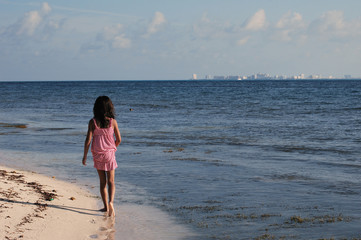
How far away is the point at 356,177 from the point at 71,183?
5750 millimetres

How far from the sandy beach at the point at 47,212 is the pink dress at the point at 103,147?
790 millimetres

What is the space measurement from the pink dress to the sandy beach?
31.1 inches

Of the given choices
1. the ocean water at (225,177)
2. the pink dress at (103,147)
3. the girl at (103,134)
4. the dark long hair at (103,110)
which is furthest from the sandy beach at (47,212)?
the dark long hair at (103,110)

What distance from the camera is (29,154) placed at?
11.7 meters

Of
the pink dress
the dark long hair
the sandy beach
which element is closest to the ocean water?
the sandy beach

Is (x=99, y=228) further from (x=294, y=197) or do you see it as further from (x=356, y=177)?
(x=356, y=177)

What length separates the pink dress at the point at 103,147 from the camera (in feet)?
19.3

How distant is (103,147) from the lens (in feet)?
19.4

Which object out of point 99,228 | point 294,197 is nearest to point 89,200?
point 99,228

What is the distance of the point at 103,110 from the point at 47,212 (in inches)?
66.8

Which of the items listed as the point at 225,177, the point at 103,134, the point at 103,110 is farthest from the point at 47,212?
the point at 225,177

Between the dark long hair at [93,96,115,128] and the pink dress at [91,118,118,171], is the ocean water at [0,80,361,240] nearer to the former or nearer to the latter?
the pink dress at [91,118,118,171]

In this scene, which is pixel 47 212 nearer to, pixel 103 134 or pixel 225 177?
pixel 103 134

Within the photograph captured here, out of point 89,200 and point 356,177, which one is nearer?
point 89,200
